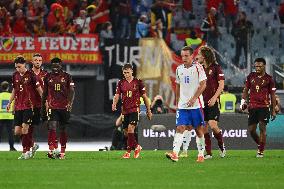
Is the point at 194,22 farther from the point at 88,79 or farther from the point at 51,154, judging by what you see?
the point at 51,154

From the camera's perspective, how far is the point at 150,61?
108 ft

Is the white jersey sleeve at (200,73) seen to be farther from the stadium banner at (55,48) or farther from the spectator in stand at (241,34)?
the stadium banner at (55,48)

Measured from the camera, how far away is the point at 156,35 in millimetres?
33656

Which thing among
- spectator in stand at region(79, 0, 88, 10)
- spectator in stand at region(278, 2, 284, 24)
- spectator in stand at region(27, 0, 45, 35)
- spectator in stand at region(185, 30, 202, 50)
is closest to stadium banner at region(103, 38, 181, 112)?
spectator in stand at region(185, 30, 202, 50)

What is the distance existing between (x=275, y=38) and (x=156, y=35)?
3.98 m

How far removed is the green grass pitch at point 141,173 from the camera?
14188mm

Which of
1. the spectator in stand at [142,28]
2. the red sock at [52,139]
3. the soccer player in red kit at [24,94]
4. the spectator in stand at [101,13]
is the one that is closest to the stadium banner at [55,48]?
the spectator in stand at [101,13]

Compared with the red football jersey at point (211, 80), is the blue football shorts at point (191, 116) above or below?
below

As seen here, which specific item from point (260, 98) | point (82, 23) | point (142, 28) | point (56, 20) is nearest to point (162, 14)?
point (142, 28)

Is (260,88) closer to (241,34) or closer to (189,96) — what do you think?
(189,96)

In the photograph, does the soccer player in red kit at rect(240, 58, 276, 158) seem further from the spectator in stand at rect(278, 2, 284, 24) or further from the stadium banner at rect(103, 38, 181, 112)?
the spectator in stand at rect(278, 2, 284, 24)

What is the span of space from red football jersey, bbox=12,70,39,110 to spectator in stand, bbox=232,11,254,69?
12.7 metres

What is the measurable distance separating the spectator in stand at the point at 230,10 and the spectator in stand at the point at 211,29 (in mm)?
648

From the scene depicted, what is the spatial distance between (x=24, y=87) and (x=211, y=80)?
3986 millimetres
